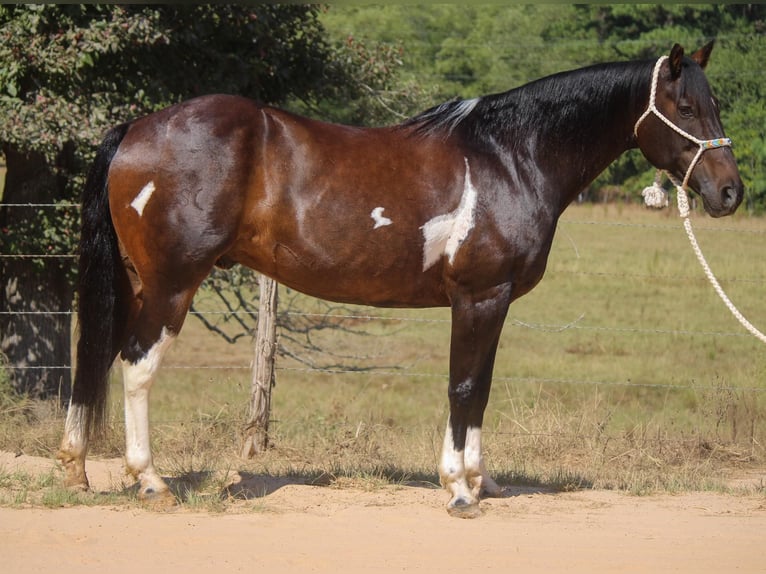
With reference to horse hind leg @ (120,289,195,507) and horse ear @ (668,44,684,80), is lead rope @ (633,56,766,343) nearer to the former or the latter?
horse ear @ (668,44,684,80)

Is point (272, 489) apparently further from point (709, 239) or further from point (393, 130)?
point (709, 239)

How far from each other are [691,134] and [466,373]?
1.68 meters

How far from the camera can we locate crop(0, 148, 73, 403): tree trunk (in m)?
8.39

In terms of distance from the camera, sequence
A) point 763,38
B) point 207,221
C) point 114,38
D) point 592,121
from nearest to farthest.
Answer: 1. point 207,221
2. point 592,121
3. point 114,38
4. point 763,38

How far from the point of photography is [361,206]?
5.12 metres

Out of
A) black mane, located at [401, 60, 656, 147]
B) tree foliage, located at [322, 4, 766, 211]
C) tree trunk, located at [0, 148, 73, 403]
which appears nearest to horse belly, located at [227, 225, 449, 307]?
black mane, located at [401, 60, 656, 147]

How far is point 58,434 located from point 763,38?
18.9 m

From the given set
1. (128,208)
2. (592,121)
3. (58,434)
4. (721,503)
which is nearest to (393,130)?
(592,121)

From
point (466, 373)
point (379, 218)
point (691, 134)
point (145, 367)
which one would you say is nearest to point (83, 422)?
point (145, 367)

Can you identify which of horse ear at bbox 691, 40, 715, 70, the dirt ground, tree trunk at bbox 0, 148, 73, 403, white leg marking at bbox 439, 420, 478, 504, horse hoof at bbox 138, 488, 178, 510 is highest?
horse ear at bbox 691, 40, 715, 70

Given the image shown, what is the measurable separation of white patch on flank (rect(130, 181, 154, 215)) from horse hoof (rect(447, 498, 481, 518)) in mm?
2132

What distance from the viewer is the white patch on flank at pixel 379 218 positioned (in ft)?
16.8

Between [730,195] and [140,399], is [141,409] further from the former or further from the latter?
[730,195]

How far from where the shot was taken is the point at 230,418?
23.6 feet
